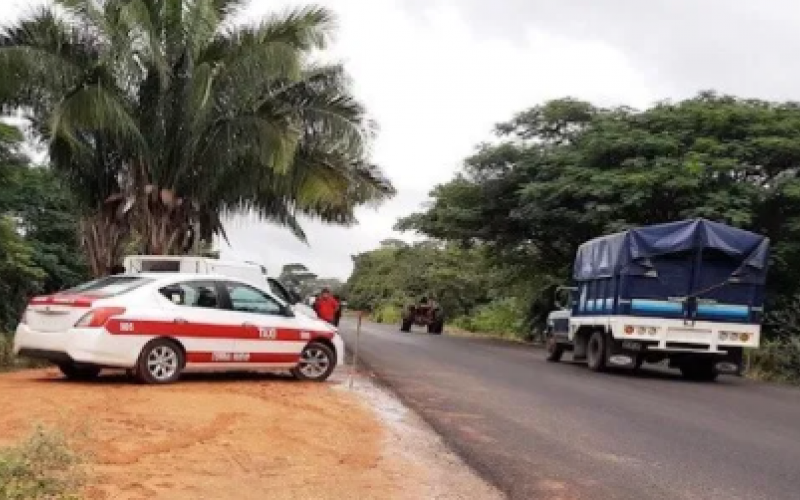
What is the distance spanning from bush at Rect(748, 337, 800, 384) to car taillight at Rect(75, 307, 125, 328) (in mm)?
14589

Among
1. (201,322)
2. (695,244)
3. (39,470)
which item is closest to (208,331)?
(201,322)

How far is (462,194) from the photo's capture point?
33.5m

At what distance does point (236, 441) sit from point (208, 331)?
4528 mm

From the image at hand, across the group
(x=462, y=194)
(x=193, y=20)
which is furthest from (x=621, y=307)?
(x=462, y=194)

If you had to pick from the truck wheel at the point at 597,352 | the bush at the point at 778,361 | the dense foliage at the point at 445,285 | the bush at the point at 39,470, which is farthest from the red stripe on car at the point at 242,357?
the dense foliage at the point at 445,285

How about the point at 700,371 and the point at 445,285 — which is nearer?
the point at 700,371

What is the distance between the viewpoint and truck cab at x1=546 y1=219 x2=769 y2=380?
60.2 feet

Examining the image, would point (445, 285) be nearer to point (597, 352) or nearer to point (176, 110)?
point (597, 352)

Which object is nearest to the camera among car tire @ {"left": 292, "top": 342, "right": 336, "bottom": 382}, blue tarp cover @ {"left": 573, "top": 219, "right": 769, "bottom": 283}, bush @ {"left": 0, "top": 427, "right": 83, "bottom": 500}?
bush @ {"left": 0, "top": 427, "right": 83, "bottom": 500}

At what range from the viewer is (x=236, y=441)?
27.9ft

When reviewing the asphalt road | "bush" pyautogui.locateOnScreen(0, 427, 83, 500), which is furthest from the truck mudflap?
"bush" pyautogui.locateOnScreen(0, 427, 83, 500)

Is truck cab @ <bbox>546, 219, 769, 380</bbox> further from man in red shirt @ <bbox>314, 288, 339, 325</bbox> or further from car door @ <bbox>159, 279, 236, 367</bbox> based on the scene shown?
car door @ <bbox>159, 279, 236, 367</bbox>

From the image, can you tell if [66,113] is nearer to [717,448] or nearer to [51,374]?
[51,374]

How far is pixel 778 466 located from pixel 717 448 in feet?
2.94
